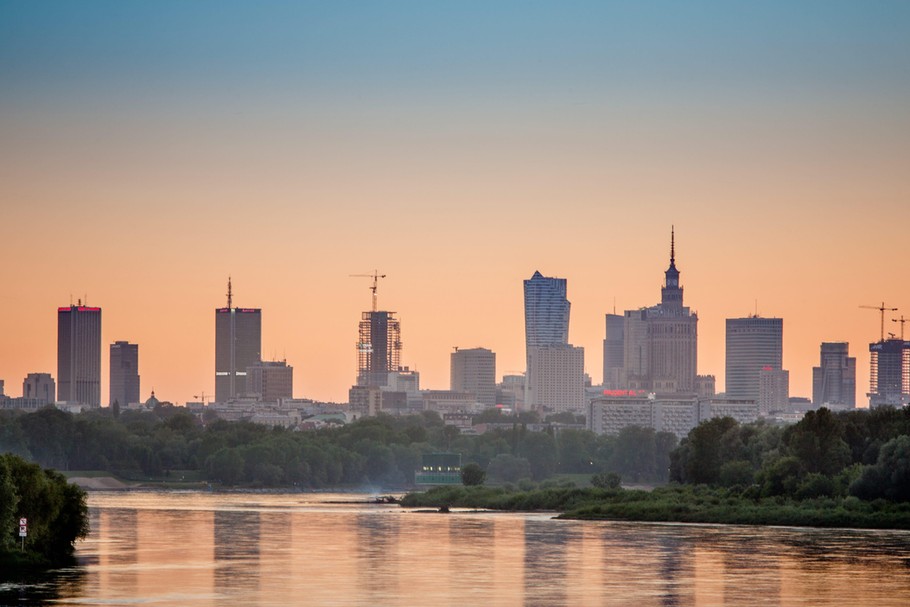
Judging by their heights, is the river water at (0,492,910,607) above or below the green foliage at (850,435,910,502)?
below

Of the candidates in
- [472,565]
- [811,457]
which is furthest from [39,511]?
[811,457]

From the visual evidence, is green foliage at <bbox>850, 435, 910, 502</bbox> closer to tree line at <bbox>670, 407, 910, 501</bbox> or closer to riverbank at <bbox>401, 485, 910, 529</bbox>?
tree line at <bbox>670, 407, 910, 501</bbox>

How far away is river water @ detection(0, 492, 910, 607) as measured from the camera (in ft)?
272

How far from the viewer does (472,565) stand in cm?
10200

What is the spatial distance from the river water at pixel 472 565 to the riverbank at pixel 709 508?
14.9 feet

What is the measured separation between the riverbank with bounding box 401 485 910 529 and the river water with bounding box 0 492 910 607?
4.55 m

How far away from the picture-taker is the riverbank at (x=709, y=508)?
138 metres

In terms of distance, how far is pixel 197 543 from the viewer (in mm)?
121625

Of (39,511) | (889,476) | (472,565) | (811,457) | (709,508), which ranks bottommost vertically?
(709,508)

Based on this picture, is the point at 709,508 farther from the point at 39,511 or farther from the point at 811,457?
the point at 39,511

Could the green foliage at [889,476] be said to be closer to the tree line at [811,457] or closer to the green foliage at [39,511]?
the tree line at [811,457]

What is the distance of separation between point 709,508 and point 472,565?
5563 centimetres

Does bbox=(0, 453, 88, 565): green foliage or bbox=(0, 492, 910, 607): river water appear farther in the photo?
bbox=(0, 453, 88, 565): green foliage

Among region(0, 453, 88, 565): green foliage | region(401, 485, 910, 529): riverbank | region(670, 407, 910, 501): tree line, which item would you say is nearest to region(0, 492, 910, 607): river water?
region(0, 453, 88, 565): green foliage
